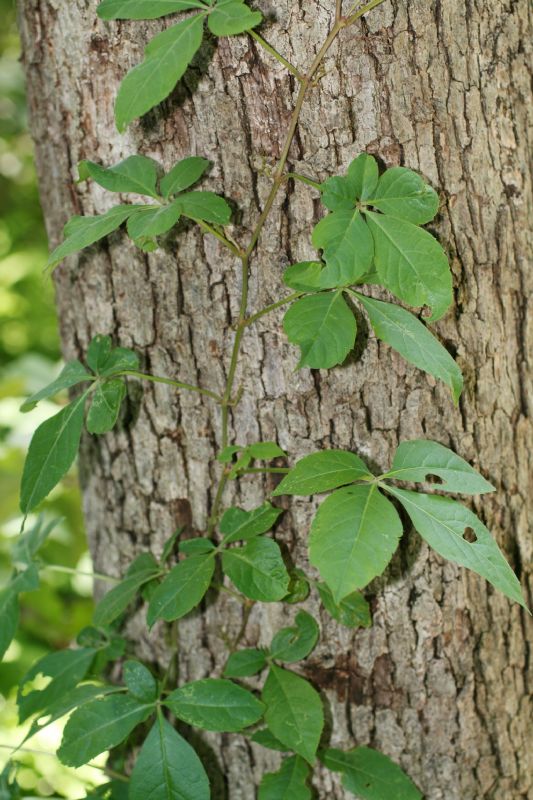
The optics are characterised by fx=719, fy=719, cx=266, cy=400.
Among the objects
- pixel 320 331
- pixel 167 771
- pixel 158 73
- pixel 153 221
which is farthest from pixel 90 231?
pixel 167 771

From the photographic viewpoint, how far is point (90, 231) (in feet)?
3.01

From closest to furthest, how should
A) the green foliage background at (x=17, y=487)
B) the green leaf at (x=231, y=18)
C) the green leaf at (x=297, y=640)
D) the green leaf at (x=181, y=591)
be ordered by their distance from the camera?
the green leaf at (x=231, y=18) → the green leaf at (x=181, y=591) → the green leaf at (x=297, y=640) → the green foliage background at (x=17, y=487)

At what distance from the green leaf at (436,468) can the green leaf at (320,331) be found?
0.53 ft

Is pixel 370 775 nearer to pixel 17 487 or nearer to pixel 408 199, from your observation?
pixel 408 199

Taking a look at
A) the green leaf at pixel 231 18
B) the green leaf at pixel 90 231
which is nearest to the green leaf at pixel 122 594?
the green leaf at pixel 90 231

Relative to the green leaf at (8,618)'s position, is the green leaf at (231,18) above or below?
above

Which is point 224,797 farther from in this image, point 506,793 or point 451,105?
point 451,105

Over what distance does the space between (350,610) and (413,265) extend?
0.53 m

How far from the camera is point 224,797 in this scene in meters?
1.24

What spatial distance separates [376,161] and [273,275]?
21 centimetres

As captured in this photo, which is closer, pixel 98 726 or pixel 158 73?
pixel 158 73

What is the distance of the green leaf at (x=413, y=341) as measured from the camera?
0.89 meters

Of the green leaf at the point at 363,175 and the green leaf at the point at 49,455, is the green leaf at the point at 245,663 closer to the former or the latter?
the green leaf at the point at 49,455


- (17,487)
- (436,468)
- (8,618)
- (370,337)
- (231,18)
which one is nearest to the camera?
(231,18)
